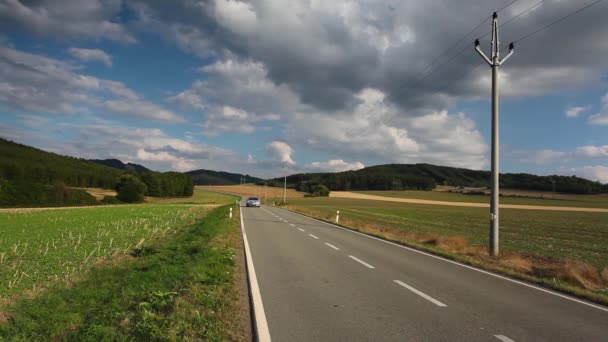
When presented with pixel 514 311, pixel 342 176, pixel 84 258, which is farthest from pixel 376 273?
pixel 342 176

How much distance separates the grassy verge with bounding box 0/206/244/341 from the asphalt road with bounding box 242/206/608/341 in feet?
2.61

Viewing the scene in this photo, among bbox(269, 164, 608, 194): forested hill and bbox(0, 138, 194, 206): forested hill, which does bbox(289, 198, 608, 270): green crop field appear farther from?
bbox(269, 164, 608, 194): forested hill

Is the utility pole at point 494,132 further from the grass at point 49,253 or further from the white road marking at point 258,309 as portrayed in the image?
the grass at point 49,253

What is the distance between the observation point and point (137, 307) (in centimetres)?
617

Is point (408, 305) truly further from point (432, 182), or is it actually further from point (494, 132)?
point (432, 182)

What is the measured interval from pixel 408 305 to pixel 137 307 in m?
4.38

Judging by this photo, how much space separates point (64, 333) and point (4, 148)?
504ft

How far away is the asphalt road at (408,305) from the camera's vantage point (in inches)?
210

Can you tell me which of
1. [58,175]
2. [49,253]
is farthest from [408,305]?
[58,175]

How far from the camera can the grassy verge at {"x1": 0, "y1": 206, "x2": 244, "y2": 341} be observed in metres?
5.15

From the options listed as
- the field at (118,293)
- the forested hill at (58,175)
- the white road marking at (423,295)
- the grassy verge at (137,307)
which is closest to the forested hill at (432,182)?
the forested hill at (58,175)

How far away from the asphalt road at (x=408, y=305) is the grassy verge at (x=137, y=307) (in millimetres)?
796

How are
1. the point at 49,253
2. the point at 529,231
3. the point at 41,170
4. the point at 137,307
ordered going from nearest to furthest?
the point at 137,307
the point at 49,253
the point at 529,231
the point at 41,170

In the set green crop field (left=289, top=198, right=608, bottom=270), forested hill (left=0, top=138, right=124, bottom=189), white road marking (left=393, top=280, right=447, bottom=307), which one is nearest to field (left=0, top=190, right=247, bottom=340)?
white road marking (left=393, top=280, right=447, bottom=307)
